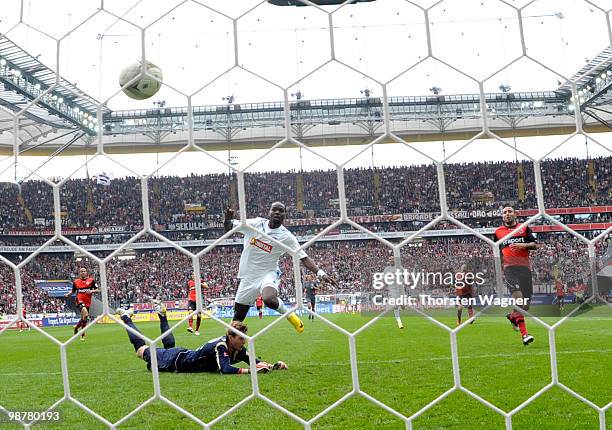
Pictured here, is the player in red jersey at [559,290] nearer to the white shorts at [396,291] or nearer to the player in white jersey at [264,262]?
the white shorts at [396,291]

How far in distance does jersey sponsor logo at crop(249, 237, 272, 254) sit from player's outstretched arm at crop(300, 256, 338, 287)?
99 mm

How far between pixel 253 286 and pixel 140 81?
0.77 m

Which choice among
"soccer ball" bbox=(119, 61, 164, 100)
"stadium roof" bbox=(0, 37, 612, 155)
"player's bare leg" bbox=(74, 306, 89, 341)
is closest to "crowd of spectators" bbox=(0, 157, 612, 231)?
"stadium roof" bbox=(0, 37, 612, 155)

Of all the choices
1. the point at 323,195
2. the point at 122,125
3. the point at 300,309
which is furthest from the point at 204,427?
the point at 122,125

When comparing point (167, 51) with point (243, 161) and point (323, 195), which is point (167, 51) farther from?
point (323, 195)

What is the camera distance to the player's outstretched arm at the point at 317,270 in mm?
1693

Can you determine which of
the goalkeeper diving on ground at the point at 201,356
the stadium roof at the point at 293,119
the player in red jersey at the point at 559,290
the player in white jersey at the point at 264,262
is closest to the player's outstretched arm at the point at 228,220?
the player in white jersey at the point at 264,262

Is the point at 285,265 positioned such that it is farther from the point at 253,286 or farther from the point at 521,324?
the point at 521,324

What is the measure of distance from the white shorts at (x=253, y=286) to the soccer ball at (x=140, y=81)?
64 cm

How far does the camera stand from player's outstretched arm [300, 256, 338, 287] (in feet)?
5.55

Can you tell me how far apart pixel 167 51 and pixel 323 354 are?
139 centimetres

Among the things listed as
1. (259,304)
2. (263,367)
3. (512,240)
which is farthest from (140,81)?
(512,240)

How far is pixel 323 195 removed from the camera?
1.48m

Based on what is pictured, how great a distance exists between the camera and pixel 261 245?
1.58m
